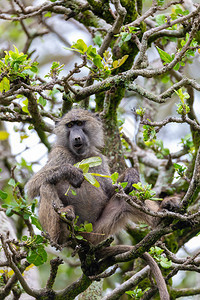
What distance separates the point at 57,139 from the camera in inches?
250

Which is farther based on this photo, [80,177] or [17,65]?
[80,177]

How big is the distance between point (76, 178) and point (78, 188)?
0.87m

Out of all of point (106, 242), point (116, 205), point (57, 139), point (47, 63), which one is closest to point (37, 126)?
point (57, 139)

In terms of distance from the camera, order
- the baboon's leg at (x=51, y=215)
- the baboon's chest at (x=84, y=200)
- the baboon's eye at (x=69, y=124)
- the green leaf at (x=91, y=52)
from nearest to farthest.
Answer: the green leaf at (x=91, y=52), the baboon's leg at (x=51, y=215), the baboon's chest at (x=84, y=200), the baboon's eye at (x=69, y=124)

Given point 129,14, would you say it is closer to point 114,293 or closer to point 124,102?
point 114,293

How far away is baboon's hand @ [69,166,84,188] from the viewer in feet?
15.7

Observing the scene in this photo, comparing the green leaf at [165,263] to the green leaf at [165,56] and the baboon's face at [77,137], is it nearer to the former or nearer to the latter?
the baboon's face at [77,137]

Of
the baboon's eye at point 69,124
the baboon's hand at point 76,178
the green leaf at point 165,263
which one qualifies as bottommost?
the green leaf at point 165,263

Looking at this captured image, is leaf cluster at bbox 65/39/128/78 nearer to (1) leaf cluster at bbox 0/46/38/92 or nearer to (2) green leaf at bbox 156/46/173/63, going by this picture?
(2) green leaf at bbox 156/46/173/63

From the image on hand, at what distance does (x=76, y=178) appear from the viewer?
4836 millimetres

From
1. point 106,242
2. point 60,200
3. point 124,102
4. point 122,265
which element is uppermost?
Result: point 124,102

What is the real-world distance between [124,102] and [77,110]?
15.9 ft

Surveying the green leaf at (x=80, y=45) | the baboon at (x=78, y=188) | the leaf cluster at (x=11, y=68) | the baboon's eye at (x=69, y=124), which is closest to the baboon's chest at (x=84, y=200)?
the baboon at (x=78, y=188)

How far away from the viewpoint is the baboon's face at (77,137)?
19.2 feet
